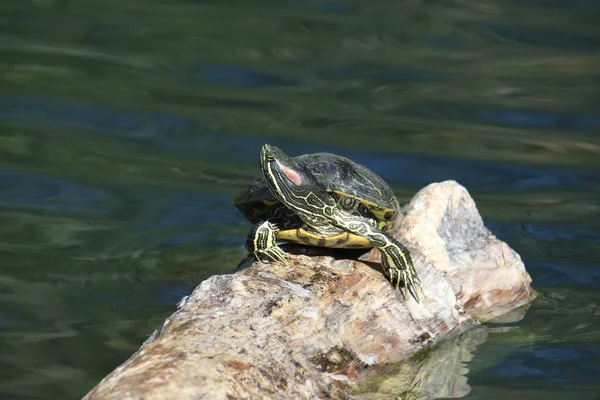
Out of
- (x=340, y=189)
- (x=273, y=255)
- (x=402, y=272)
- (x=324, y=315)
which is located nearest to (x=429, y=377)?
(x=402, y=272)

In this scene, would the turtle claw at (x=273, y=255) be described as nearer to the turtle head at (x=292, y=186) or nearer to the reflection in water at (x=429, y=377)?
the turtle head at (x=292, y=186)

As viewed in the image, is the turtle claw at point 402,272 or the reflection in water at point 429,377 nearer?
the reflection in water at point 429,377

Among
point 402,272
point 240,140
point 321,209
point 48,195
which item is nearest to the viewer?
point 402,272

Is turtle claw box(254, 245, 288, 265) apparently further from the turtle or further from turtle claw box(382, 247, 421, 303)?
turtle claw box(382, 247, 421, 303)

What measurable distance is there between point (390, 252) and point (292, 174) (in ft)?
1.91

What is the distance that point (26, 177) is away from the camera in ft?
22.7

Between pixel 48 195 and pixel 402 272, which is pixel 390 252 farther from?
pixel 48 195

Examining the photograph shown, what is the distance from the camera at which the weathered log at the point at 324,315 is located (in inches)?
137

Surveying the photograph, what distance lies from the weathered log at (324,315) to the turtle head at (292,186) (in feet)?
0.71

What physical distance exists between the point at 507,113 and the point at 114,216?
355 cm

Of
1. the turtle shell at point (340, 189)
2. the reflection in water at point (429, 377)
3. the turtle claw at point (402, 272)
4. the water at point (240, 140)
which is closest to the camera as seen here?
the reflection in water at point (429, 377)

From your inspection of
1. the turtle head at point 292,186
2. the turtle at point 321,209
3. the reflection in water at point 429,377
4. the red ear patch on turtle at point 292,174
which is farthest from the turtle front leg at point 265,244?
the reflection in water at point 429,377

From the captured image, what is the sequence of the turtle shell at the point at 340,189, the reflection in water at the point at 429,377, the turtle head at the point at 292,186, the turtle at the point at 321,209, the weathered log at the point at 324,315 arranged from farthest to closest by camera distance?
the turtle shell at the point at 340,189 < the turtle head at the point at 292,186 < the turtle at the point at 321,209 < the reflection in water at the point at 429,377 < the weathered log at the point at 324,315

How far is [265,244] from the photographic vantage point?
471 cm
